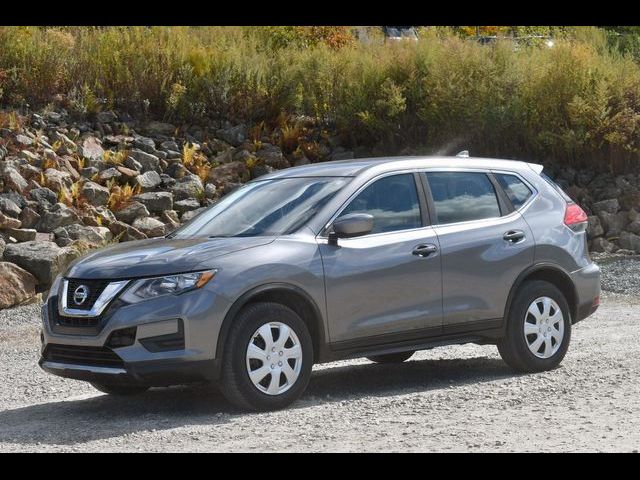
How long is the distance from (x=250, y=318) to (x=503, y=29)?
30149mm

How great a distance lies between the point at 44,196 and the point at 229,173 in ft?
11.7

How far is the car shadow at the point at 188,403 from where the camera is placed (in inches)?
305

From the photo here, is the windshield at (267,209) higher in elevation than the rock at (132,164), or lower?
higher

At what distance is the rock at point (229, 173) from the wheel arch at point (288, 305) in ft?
38.3

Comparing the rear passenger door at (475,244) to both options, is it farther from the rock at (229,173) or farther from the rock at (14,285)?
the rock at (229,173)

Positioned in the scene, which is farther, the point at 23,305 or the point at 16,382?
the point at 23,305

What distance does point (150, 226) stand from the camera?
1783 cm

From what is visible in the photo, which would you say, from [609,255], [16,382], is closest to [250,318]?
[16,382]

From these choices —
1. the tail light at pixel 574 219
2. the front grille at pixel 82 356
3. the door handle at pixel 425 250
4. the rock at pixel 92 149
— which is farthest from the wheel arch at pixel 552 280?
the rock at pixel 92 149

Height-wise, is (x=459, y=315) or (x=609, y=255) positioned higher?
(x=459, y=315)

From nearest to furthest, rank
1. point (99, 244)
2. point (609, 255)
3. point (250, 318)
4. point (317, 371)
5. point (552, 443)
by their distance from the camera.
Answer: point (552, 443)
point (250, 318)
point (317, 371)
point (99, 244)
point (609, 255)

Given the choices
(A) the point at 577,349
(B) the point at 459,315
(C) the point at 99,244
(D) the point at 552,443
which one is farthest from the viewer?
(C) the point at 99,244

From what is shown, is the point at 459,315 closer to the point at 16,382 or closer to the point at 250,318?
the point at 250,318

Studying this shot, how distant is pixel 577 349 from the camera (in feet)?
37.1
